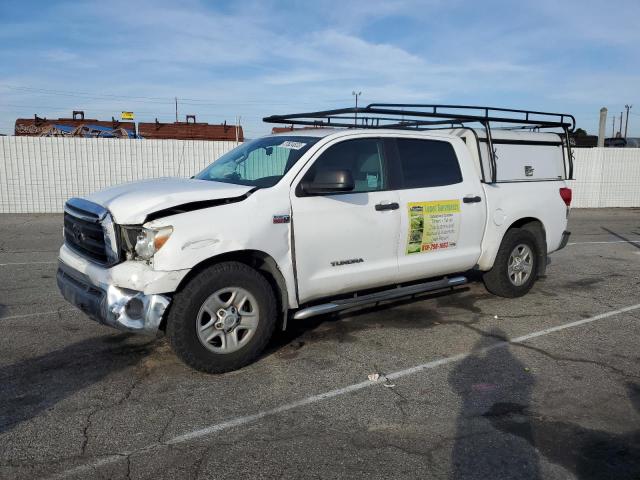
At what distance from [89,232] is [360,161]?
96.2 inches

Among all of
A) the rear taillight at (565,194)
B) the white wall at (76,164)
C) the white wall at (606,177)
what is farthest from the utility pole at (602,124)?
the rear taillight at (565,194)

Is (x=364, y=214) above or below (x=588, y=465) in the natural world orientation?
above

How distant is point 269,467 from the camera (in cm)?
315

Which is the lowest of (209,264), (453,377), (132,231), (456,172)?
(453,377)

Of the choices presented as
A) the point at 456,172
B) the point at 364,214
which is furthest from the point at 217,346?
the point at 456,172

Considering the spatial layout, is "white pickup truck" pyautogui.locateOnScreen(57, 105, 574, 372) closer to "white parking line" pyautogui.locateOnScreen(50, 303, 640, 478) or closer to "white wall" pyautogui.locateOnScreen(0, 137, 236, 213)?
"white parking line" pyautogui.locateOnScreen(50, 303, 640, 478)

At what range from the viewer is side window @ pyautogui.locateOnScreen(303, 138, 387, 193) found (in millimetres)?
5113

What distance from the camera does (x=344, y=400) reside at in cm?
404

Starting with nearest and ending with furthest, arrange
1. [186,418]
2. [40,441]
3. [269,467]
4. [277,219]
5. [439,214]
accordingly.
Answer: [269,467] → [40,441] → [186,418] → [277,219] → [439,214]

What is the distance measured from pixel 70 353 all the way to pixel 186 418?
5.56 ft

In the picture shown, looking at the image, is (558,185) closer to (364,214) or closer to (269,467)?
(364,214)

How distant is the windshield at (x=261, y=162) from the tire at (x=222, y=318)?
873 millimetres

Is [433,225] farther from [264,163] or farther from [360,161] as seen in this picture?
[264,163]

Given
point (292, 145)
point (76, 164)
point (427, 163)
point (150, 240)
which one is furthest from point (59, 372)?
point (76, 164)
